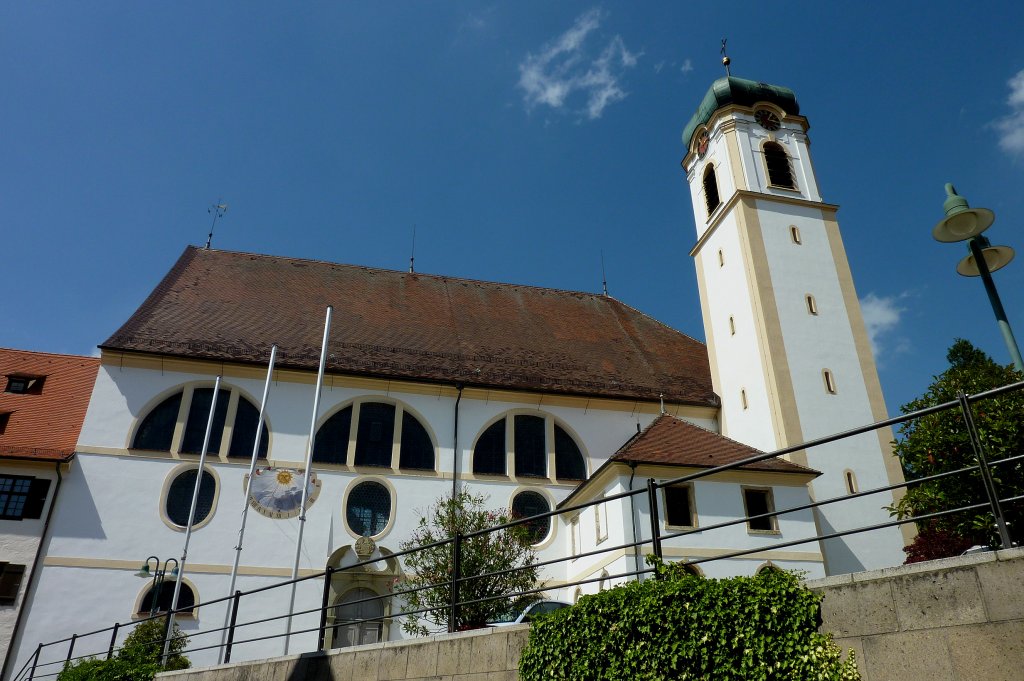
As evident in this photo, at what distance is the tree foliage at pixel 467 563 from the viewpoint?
1521 centimetres

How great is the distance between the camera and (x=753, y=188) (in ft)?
84.4

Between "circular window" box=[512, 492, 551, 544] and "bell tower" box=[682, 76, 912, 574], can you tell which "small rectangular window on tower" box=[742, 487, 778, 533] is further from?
"circular window" box=[512, 492, 551, 544]

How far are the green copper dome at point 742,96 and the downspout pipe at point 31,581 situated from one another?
911 inches

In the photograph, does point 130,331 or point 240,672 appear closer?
point 240,672

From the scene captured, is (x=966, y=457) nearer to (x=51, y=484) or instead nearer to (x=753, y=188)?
(x=753, y=188)

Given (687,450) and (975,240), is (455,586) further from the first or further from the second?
(687,450)

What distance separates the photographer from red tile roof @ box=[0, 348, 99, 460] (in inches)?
747

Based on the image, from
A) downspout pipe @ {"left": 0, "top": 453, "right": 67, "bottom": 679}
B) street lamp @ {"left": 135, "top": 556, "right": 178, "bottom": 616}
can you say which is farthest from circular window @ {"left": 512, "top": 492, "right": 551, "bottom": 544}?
downspout pipe @ {"left": 0, "top": 453, "right": 67, "bottom": 679}

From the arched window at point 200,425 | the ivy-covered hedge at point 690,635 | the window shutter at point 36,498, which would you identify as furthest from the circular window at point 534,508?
the ivy-covered hedge at point 690,635

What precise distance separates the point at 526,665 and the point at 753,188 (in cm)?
2219

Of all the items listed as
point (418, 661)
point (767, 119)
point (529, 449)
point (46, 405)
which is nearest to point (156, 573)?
point (46, 405)

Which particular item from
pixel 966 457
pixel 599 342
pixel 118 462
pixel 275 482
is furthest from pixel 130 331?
pixel 966 457

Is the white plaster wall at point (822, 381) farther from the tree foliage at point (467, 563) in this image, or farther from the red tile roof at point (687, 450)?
the tree foliage at point (467, 563)

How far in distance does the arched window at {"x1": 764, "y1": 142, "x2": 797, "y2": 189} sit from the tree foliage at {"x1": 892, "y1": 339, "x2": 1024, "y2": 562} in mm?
13124
